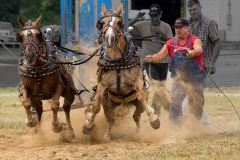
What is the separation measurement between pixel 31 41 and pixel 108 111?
1727 mm

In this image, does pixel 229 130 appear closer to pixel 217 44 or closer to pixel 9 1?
pixel 217 44

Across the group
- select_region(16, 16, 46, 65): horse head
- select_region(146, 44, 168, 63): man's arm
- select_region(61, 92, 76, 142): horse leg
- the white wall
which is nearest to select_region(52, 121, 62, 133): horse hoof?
select_region(61, 92, 76, 142): horse leg

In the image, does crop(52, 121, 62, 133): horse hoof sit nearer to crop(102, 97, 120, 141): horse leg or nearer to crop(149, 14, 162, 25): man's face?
crop(102, 97, 120, 141): horse leg

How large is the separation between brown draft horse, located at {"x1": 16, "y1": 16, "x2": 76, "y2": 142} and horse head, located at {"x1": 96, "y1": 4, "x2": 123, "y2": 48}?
2.88ft

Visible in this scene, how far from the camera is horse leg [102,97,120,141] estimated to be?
982 cm

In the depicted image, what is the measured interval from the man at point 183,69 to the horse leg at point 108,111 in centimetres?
87

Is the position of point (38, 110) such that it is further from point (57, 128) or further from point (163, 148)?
point (163, 148)

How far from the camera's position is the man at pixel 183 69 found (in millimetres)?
9812

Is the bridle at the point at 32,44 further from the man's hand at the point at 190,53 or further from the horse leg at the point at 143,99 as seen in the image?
the man's hand at the point at 190,53

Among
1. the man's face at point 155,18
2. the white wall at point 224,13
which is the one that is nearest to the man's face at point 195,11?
the man's face at point 155,18

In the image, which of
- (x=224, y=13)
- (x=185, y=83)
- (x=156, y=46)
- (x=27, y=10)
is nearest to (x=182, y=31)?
(x=185, y=83)

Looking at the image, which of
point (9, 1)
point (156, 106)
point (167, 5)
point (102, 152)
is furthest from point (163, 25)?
point (9, 1)

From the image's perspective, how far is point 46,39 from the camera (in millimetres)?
9625

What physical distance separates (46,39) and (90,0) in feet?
6.53
